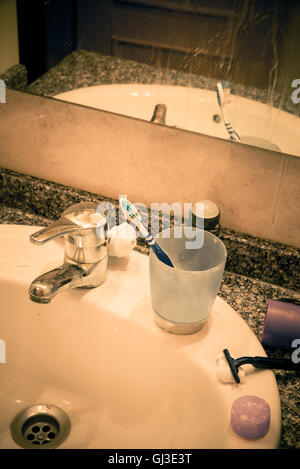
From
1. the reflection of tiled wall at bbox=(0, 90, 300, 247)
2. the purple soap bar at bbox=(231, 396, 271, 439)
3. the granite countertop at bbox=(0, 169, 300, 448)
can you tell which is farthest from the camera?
the reflection of tiled wall at bbox=(0, 90, 300, 247)

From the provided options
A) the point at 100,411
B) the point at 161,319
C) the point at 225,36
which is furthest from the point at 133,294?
the point at 225,36

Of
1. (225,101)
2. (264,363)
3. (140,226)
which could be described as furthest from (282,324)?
(225,101)

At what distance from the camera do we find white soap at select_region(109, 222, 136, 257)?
0.78m

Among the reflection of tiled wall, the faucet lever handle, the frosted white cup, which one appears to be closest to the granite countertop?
the reflection of tiled wall

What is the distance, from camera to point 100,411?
75cm

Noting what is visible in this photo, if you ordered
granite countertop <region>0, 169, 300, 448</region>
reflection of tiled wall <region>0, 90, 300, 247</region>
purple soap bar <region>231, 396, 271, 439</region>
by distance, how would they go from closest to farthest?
1. purple soap bar <region>231, 396, 271, 439</region>
2. granite countertop <region>0, 169, 300, 448</region>
3. reflection of tiled wall <region>0, 90, 300, 247</region>

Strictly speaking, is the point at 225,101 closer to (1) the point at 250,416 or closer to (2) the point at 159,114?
(2) the point at 159,114

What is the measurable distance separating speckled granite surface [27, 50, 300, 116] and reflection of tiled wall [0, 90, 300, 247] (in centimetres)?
3

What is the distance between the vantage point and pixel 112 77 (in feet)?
2.81

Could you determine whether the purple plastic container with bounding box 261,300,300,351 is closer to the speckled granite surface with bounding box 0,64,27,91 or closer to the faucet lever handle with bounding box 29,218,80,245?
the faucet lever handle with bounding box 29,218,80,245

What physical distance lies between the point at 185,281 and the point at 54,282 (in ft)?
0.60

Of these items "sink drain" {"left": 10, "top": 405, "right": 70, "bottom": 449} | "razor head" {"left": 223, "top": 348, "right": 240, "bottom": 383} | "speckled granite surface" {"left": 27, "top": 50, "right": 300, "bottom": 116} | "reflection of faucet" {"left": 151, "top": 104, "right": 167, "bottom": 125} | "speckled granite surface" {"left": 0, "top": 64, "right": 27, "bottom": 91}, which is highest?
"speckled granite surface" {"left": 27, "top": 50, "right": 300, "bottom": 116}
